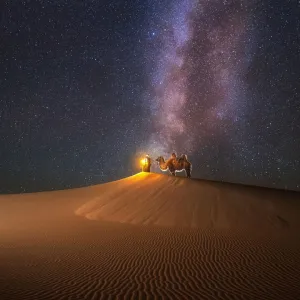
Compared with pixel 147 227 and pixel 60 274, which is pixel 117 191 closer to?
pixel 147 227

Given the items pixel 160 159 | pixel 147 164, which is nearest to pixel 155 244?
pixel 160 159

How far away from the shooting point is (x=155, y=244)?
598 inches

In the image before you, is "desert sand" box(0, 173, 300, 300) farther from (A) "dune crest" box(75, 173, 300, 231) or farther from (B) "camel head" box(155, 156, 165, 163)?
(B) "camel head" box(155, 156, 165, 163)

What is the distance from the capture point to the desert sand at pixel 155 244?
327 inches

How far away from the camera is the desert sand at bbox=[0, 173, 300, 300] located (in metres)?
8.30

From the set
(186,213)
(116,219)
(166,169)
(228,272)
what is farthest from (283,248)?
(166,169)

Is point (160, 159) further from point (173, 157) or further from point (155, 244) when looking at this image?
point (155, 244)

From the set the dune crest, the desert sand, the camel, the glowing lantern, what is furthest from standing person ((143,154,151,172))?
the desert sand

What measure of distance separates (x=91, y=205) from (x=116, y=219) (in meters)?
5.79

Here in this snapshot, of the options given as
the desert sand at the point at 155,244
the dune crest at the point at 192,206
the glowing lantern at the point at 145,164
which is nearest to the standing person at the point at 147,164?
the glowing lantern at the point at 145,164

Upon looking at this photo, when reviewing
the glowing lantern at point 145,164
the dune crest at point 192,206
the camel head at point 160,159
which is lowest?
the dune crest at point 192,206

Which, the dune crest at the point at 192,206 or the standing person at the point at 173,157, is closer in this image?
the dune crest at the point at 192,206

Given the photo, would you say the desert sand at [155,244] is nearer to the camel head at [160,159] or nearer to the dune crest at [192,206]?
the dune crest at [192,206]

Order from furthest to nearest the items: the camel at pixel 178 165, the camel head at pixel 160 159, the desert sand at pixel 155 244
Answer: the camel head at pixel 160 159 → the camel at pixel 178 165 → the desert sand at pixel 155 244
